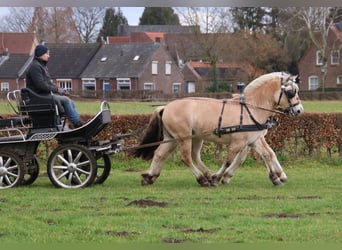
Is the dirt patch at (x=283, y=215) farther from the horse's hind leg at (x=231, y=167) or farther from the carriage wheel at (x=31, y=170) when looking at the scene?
the carriage wheel at (x=31, y=170)

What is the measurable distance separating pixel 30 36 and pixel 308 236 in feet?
70.2

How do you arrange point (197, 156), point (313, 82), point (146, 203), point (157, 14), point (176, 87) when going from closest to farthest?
1. point (146, 203)
2. point (197, 156)
3. point (157, 14)
4. point (176, 87)
5. point (313, 82)

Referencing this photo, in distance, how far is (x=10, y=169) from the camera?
9258mm

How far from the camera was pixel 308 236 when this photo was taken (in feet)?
18.6

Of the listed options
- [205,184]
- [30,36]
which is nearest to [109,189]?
[205,184]

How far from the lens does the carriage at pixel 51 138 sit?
355 inches

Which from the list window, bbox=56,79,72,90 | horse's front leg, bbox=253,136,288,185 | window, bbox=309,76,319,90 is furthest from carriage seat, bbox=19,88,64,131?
window, bbox=309,76,319,90

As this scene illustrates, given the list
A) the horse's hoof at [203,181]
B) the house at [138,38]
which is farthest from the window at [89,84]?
the horse's hoof at [203,181]

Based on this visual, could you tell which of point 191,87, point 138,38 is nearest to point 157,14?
point 191,87

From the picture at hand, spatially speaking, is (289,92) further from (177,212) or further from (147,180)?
(177,212)

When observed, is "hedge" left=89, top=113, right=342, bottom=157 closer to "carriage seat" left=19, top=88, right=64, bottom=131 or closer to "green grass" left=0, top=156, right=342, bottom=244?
"green grass" left=0, top=156, right=342, bottom=244

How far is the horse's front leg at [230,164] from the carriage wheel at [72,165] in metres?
1.79

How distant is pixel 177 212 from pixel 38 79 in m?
3.07

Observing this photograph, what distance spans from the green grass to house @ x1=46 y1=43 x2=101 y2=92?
9926mm
